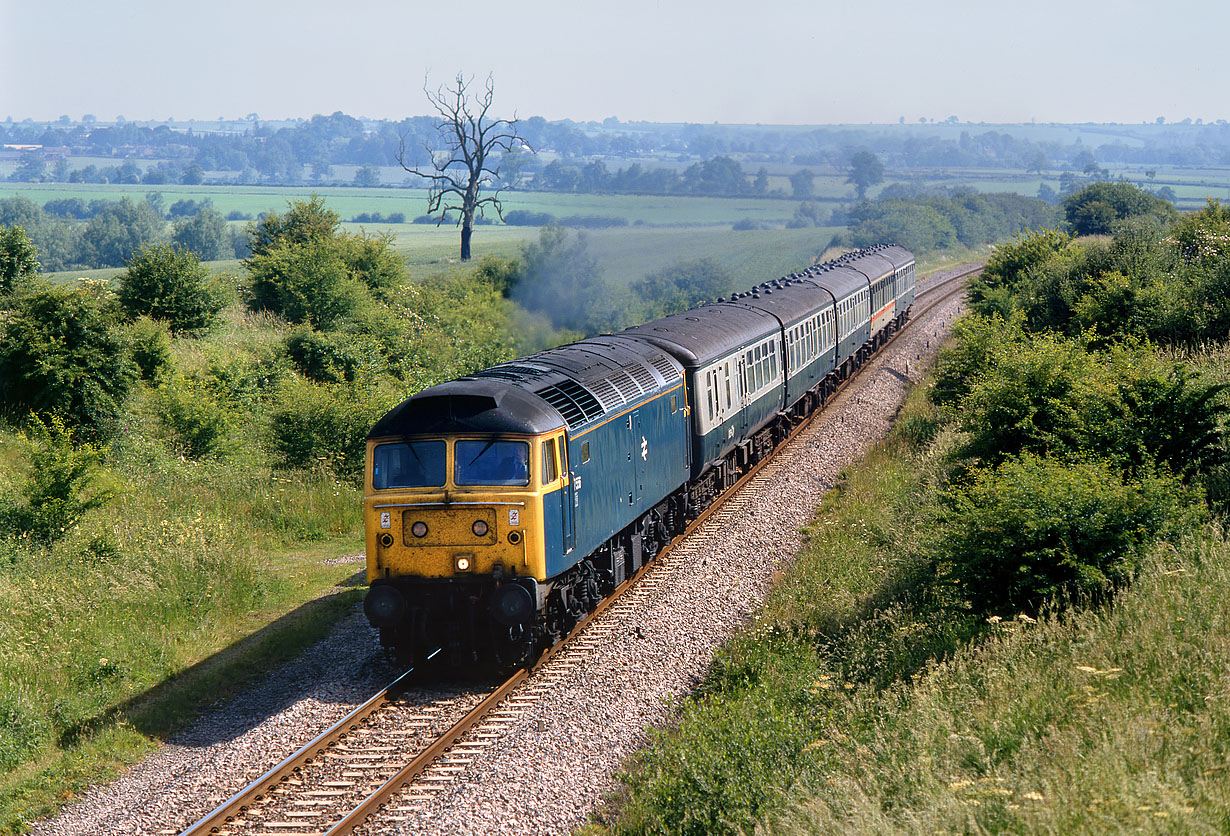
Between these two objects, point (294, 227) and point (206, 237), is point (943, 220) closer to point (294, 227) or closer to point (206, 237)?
point (206, 237)

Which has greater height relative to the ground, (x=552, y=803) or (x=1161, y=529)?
(x=1161, y=529)

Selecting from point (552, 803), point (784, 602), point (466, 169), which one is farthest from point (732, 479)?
point (466, 169)

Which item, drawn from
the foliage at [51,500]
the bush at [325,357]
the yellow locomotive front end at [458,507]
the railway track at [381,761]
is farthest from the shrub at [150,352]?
the railway track at [381,761]

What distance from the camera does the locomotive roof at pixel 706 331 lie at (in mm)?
18922

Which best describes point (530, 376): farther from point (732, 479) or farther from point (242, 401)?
point (242, 401)

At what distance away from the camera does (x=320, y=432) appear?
24.1m

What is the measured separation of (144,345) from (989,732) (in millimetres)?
25708

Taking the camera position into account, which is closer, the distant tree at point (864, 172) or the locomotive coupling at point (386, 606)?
the locomotive coupling at point (386, 606)

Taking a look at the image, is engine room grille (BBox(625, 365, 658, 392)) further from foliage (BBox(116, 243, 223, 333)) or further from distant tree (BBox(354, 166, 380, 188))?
distant tree (BBox(354, 166, 380, 188))

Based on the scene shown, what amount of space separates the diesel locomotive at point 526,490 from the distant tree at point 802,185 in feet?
335

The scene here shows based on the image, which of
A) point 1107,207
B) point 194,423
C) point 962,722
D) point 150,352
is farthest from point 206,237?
point 962,722

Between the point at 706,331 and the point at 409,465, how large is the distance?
9.56 metres

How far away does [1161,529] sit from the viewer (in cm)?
1098

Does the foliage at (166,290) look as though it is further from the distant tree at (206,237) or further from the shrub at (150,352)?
the distant tree at (206,237)
